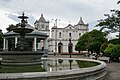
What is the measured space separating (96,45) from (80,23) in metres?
36.2

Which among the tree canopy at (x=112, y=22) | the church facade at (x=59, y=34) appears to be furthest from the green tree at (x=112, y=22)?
the church facade at (x=59, y=34)

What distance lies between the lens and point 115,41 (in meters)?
32.3

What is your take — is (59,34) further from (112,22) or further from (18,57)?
(18,57)

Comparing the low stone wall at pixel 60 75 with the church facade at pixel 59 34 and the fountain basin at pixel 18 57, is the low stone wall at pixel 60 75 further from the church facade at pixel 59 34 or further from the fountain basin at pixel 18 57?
the church facade at pixel 59 34

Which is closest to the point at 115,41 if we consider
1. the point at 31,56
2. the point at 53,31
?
the point at 31,56

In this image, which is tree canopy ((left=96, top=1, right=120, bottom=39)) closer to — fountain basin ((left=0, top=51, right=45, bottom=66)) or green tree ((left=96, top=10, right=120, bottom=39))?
green tree ((left=96, top=10, right=120, bottom=39))

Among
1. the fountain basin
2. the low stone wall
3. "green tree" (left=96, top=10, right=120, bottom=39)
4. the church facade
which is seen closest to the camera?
the low stone wall

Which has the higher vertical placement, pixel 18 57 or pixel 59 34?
pixel 59 34

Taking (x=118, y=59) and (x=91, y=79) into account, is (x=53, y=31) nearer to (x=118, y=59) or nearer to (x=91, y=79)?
(x=118, y=59)

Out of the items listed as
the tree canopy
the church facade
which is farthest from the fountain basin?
the church facade

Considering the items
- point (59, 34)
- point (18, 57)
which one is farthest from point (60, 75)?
point (59, 34)

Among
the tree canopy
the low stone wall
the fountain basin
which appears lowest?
the low stone wall

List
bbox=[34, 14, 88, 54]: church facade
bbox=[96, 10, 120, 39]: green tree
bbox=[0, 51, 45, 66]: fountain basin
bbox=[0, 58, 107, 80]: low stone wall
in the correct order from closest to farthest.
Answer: bbox=[0, 58, 107, 80]: low stone wall → bbox=[0, 51, 45, 66]: fountain basin → bbox=[96, 10, 120, 39]: green tree → bbox=[34, 14, 88, 54]: church facade

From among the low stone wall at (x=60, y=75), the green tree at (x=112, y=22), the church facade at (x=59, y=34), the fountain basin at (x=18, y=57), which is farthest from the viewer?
the church facade at (x=59, y=34)
